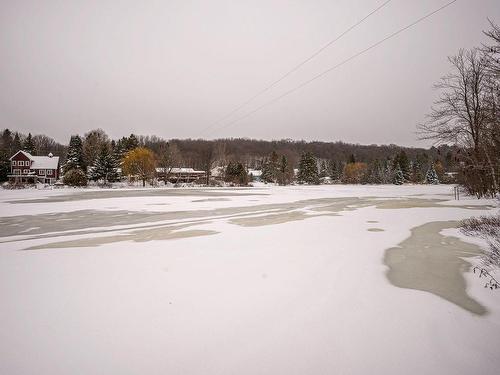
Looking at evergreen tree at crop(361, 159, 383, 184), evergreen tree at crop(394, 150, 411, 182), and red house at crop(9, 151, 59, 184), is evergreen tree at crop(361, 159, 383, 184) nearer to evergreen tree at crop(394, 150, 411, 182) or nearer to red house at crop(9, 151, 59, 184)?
evergreen tree at crop(394, 150, 411, 182)

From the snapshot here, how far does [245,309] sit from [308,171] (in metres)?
79.1

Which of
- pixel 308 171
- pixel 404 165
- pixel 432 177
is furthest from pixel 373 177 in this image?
pixel 308 171

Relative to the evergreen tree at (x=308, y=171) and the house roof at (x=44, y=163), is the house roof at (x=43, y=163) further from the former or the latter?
the evergreen tree at (x=308, y=171)

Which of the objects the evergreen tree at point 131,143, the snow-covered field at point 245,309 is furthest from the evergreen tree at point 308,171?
the snow-covered field at point 245,309

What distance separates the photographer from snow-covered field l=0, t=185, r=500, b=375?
3107 millimetres

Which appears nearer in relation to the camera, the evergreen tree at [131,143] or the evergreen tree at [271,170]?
the evergreen tree at [131,143]

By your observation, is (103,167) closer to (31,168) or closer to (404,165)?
(31,168)

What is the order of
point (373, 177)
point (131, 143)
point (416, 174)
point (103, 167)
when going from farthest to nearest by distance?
point (416, 174) → point (373, 177) → point (131, 143) → point (103, 167)

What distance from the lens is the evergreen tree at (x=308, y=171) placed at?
80.7m

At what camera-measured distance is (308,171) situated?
266 feet

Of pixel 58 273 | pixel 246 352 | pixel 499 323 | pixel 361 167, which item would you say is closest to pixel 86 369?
pixel 246 352

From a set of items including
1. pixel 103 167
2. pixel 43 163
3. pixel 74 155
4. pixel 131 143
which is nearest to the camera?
pixel 103 167

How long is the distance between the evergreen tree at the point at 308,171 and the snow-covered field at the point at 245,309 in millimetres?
73204

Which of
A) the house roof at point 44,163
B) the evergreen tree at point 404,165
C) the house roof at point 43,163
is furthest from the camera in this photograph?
the evergreen tree at point 404,165
